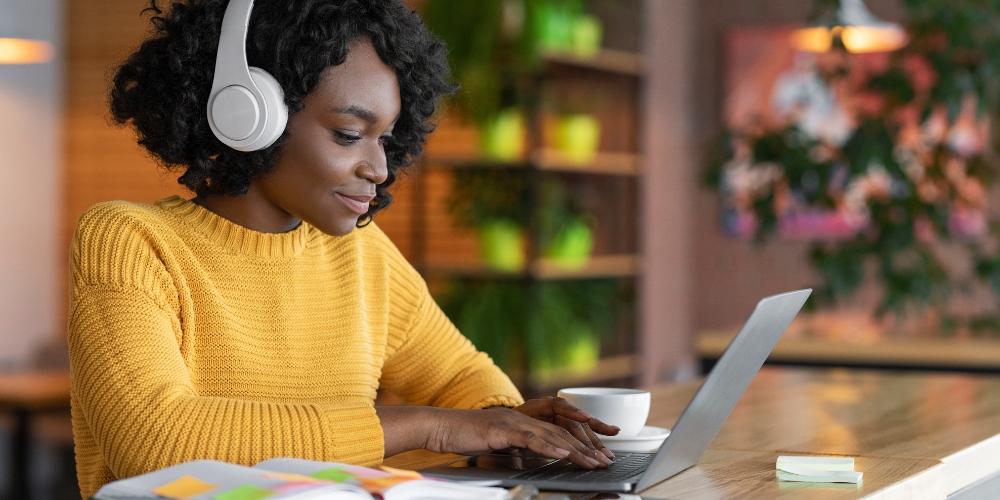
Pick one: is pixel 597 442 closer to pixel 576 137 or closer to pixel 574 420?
pixel 574 420

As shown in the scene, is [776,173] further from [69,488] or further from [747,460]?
[747,460]

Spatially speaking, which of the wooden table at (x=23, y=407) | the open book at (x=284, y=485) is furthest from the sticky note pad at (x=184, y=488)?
the wooden table at (x=23, y=407)

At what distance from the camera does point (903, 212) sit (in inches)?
143

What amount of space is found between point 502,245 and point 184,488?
2966 millimetres

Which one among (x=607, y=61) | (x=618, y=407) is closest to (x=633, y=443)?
(x=618, y=407)

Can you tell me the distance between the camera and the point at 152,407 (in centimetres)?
110

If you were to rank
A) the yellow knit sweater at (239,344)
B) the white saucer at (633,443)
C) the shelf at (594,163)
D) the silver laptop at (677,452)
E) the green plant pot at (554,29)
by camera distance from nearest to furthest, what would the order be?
the silver laptop at (677,452) → the yellow knit sweater at (239,344) → the white saucer at (633,443) → the green plant pot at (554,29) → the shelf at (594,163)

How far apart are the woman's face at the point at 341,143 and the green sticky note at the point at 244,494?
52cm

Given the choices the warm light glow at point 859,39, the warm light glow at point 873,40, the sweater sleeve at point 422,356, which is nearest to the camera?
the sweater sleeve at point 422,356

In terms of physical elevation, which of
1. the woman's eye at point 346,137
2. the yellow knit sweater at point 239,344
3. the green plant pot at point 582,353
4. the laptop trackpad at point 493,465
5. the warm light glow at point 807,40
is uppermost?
the warm light glow at point 807,40

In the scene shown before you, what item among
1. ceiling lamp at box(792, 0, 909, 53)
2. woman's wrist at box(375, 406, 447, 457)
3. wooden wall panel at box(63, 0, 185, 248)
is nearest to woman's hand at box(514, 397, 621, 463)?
woman's wrist at box(375, 406, 447, 457)

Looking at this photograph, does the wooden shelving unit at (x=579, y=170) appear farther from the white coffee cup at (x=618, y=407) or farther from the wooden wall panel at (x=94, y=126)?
the white coffee cup at (x=618, y=407)

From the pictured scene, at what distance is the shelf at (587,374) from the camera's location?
3840 millimetres

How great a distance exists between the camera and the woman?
113cm
